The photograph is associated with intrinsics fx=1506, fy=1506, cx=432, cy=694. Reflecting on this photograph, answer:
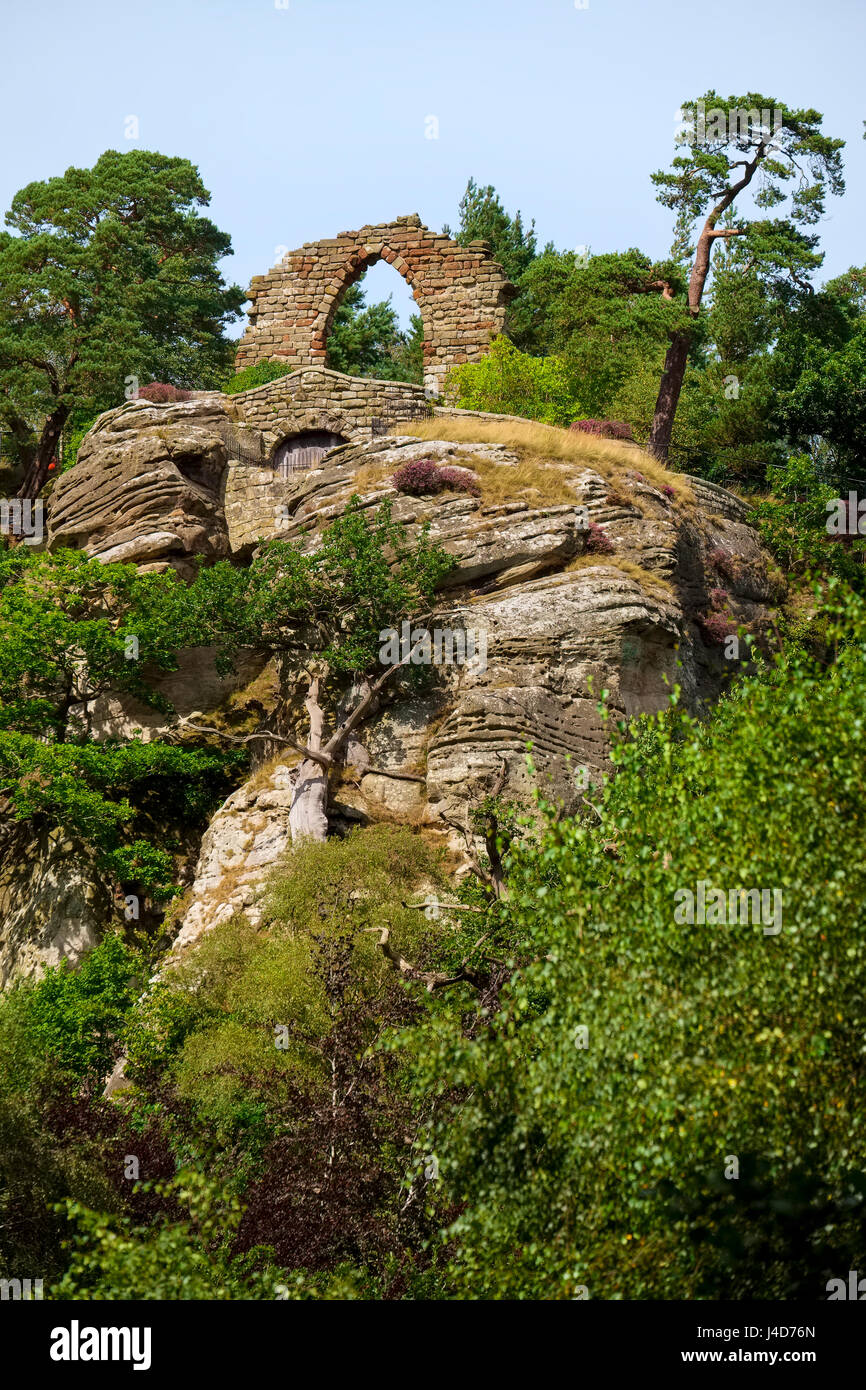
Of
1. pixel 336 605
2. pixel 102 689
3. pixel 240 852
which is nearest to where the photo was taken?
pixel 240 852

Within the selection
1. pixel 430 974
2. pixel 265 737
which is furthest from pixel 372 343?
pixel 430 974

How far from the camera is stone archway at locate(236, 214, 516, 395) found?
4362 centimetres

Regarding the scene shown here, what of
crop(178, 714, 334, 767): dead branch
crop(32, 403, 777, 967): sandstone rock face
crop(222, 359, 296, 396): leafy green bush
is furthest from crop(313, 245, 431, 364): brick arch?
crop(178, 714, 334, 767): dead branch

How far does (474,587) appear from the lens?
30859 millimetres

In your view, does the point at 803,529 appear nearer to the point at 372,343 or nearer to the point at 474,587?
the point at 474,587

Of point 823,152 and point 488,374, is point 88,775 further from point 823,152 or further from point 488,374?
point 823,152

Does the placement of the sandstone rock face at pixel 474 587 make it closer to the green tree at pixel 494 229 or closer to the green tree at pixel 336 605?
the green tree at pixel 336 605

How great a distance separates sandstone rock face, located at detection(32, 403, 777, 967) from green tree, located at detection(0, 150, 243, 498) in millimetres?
6602

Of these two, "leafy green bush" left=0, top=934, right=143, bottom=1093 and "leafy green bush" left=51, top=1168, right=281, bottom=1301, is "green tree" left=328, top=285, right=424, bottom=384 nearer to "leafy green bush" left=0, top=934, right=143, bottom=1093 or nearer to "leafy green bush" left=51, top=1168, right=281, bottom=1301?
"leafy green bush" left=0, top=934, right=143, bottom=1093

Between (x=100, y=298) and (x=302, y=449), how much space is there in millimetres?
10480

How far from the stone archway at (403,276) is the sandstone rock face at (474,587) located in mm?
6466

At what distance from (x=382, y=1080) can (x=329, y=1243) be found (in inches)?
99.5

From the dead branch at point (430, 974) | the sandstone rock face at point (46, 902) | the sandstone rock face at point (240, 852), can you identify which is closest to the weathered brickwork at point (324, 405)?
the sandstone rock face at point (240, 852)
